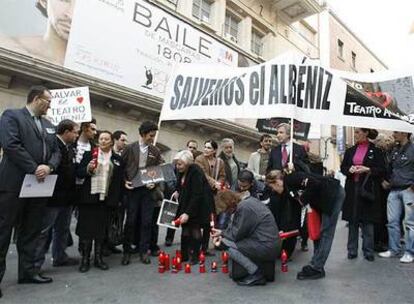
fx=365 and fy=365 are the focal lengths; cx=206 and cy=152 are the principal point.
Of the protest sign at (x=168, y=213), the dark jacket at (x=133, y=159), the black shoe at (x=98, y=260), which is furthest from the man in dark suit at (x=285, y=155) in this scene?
the black shoe at (x=98, y=260)

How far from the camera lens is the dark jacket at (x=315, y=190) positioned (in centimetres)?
417

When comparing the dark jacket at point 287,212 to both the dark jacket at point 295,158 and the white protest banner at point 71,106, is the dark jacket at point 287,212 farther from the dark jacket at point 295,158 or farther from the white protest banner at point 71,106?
the white protest banner at point 71,106

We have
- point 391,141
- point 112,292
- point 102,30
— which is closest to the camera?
point 112,292

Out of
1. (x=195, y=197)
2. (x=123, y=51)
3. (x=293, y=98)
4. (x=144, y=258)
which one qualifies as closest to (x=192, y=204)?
(x=195, y=197)

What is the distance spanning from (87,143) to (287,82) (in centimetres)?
280

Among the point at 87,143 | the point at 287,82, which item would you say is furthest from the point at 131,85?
the point at 287,82

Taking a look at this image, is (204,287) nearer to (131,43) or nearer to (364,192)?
(364,192)

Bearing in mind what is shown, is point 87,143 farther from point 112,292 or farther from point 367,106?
point 367,106

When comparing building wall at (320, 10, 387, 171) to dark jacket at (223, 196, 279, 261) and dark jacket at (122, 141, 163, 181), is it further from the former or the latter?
dark jacket at (223, 196, 279, 261)

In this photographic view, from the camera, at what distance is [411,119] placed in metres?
4.68

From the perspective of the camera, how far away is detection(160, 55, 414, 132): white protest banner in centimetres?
453

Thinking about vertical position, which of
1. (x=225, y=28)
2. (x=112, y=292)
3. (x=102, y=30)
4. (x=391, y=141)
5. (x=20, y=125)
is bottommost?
(x=112, y=292)

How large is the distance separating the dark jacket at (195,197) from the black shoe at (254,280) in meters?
1.20

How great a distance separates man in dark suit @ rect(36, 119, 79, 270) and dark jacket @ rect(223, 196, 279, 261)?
2146 millimetres
